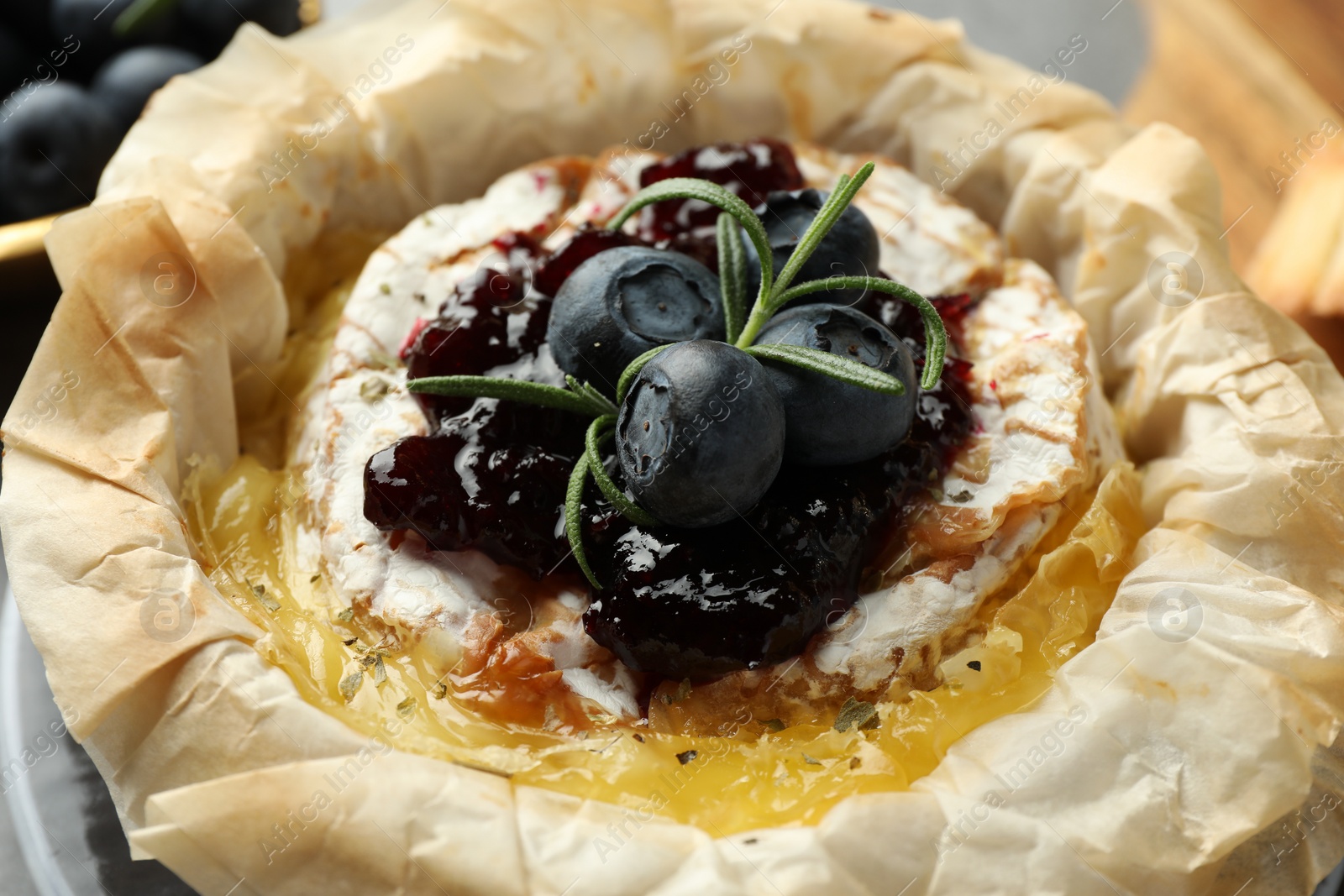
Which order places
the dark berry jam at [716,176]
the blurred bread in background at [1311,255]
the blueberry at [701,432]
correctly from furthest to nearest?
1. the blurred bread in background at [1311,255]
2. the dark berry jam at [716,176]
3. the blueberry at [701,432]

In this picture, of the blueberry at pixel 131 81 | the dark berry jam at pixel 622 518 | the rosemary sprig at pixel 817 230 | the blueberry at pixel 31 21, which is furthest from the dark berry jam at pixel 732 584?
the blueberry at pixel 31 21

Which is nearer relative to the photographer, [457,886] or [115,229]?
[457,886]

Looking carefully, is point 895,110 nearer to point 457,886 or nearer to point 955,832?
point 955,832

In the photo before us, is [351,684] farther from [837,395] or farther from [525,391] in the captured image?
[837,395]

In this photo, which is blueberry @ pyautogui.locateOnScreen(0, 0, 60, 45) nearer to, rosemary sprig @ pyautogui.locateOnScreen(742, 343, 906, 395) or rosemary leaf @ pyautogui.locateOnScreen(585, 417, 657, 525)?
rosemary leaf @ pyautogui.locateOnScreen(585, 417, 657, 525)

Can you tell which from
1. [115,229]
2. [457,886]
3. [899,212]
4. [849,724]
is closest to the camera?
[457,886]

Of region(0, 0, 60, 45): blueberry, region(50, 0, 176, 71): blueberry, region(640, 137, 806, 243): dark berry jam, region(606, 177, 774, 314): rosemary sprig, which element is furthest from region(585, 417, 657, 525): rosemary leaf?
region(0, 0, 60, 45): blueberry

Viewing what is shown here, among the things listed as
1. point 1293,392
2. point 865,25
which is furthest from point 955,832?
point 865,25

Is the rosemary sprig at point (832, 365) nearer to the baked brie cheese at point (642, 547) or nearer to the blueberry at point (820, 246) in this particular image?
the baked brie cheese at point (642, 547)
